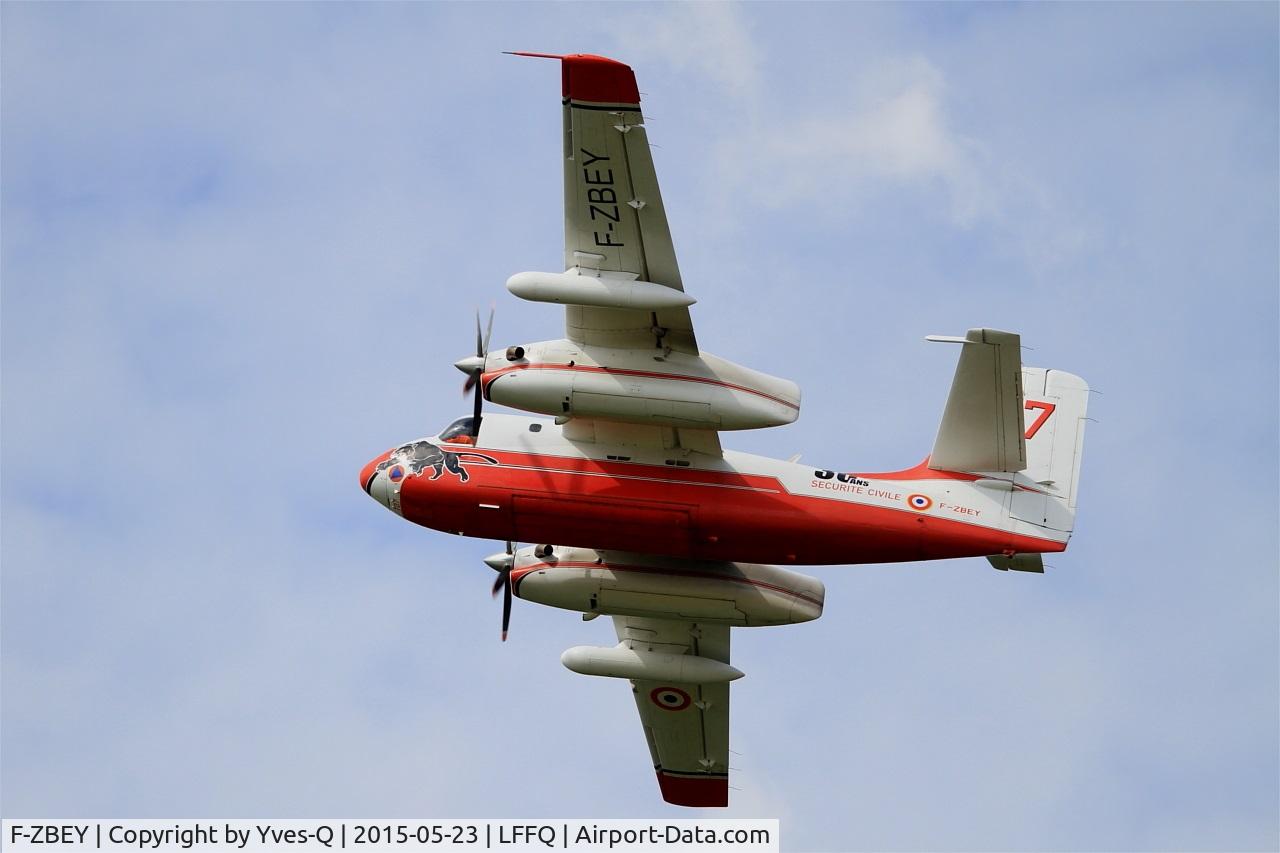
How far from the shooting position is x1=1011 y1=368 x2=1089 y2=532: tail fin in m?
39.3

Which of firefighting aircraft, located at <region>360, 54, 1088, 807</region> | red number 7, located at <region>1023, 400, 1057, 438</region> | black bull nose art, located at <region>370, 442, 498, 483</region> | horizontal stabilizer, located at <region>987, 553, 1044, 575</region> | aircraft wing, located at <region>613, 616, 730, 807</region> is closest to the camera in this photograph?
firefighting aircraft, located at <region>360, 54, 1088, 807</region>

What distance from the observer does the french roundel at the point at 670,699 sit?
45375 mm

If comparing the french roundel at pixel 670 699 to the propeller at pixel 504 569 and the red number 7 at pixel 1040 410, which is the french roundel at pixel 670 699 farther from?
the red number 7 at pixel 1040 410

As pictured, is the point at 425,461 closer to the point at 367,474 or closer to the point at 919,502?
the point at 367,474

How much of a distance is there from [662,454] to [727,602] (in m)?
4.03

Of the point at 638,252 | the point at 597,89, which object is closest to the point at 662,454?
the point at 638,252

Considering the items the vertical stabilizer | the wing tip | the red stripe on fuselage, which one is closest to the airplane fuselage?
the red stripe on fuselage

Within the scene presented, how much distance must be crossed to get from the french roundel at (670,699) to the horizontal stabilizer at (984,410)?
940 centimetres

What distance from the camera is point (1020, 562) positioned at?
40188mm

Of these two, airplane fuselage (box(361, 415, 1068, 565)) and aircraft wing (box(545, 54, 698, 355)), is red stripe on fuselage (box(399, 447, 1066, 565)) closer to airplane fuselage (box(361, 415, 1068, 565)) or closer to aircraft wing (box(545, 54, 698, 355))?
airplane fuselage (box(361, 415, 1068, 565))

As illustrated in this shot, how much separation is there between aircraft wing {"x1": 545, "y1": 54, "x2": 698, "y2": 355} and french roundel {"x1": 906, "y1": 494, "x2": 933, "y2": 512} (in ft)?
18.0

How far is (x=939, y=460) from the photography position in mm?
39688

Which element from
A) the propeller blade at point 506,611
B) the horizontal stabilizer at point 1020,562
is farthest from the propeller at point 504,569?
the horizontal stabilizer at point 1020,562

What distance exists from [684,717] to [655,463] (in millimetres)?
8868
